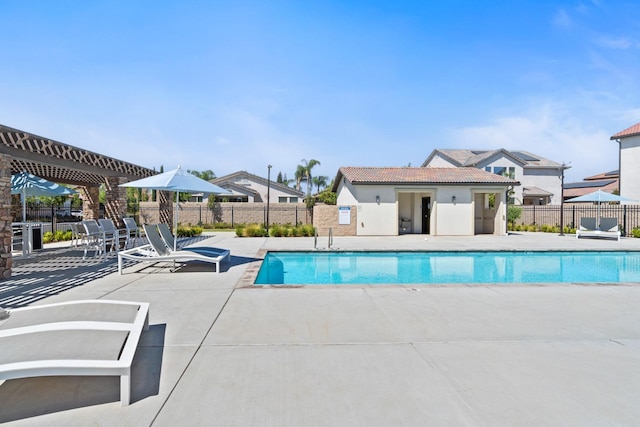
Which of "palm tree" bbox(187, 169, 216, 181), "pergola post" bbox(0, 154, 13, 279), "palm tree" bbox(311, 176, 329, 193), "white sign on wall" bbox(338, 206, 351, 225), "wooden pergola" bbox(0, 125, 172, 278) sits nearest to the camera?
"pergola post" bbox(0, 154, 13, 279)

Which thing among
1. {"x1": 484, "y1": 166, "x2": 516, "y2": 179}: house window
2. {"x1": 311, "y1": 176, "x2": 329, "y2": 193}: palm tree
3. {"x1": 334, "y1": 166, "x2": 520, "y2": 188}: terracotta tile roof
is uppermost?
{"x1": 311, "y1": 176, "x2": 329, "y2": 193}: palm tree

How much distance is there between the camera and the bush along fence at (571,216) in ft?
73.5

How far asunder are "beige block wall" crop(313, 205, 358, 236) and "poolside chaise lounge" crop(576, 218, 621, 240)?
12.7 meters

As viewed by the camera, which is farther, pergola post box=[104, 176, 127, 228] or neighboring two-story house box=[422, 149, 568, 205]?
neighboring two-story house box=[422, 149, 568, 205]

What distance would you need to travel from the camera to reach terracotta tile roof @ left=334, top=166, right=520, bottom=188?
19984mm

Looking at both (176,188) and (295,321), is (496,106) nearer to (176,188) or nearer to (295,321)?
(176,188)

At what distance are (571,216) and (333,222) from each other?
765 inches

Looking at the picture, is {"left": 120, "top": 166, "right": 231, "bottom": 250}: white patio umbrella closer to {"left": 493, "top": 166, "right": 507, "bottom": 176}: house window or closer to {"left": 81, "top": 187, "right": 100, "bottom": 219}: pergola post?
{"left": 81, "top": 187, "right": 100, "bottom": 219}: pergola post

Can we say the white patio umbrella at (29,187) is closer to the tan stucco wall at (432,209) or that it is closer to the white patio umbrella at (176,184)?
the white patio umbrella at (176,184)

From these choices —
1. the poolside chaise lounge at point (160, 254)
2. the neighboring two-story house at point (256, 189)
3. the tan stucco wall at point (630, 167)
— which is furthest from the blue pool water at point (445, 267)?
the neighboring two-story house at point (256, 189)

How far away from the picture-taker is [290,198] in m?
40.5

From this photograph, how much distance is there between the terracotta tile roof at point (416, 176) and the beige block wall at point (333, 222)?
2013mm

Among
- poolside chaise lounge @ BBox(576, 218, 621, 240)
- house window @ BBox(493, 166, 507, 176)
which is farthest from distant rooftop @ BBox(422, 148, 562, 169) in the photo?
poolside chaise lounge @ BBox(576, 218, 621, 240)

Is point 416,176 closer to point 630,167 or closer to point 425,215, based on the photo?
point 425,215
